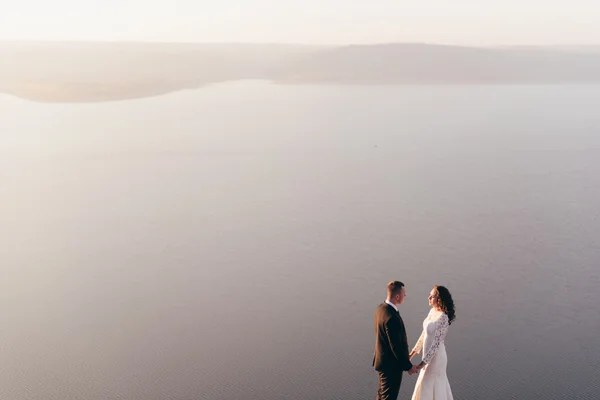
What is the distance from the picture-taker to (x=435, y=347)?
5133 mm

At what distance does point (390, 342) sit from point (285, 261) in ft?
16.8

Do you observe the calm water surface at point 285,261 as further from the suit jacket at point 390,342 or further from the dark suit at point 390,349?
the suit jacket at point 390,342

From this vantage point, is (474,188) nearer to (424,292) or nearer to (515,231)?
(515,231)

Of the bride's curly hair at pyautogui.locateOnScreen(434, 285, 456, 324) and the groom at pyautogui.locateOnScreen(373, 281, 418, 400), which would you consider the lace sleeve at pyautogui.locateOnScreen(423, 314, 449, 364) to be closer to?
the bride's curly hair at pyautogui.locateOnScreen(434, 285, 456, 324)

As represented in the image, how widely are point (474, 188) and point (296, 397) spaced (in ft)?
31.5

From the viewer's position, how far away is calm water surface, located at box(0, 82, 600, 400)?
677 cm

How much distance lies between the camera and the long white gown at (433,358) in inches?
200

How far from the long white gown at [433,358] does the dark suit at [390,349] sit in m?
0.16

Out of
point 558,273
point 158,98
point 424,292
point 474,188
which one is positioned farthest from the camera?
point 158,98

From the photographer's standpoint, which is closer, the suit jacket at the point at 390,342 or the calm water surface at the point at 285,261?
the suit jacket at the point at 390,342

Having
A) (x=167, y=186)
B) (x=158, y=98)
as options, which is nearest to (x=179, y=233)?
(x=167, y=186)

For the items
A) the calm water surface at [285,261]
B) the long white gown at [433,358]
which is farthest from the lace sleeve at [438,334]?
the calm water surface at [285,261]

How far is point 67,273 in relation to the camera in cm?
976

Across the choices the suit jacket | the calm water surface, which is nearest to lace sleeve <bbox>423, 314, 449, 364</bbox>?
the suit jacket
